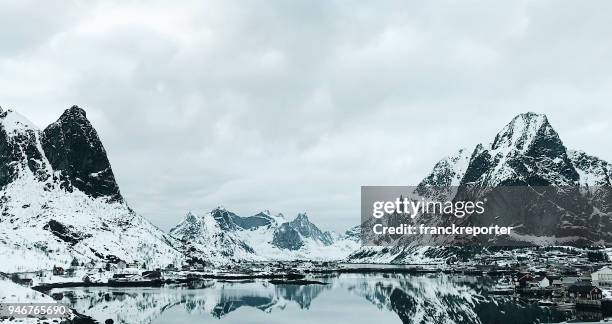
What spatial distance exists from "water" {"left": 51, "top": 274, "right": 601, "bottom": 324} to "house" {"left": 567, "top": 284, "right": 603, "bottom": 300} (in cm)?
922

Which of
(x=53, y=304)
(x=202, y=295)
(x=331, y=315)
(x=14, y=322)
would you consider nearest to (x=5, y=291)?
(x=53, y=304)

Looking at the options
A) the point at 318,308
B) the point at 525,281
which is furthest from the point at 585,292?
the point at 318,308

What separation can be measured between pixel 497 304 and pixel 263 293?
72.7 meters

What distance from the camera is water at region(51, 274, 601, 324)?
339 feet

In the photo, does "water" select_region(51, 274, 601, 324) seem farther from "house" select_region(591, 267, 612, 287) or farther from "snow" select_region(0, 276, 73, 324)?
"house" select_region(591, 267, 612, 287)

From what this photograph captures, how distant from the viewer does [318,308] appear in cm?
12719

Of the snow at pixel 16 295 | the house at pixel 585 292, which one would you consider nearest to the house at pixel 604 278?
the house at pixel 585 292

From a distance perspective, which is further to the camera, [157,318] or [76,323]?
[157,318]

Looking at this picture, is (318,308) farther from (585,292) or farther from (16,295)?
(16,295)

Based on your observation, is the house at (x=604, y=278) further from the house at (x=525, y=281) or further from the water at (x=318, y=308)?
the water at (x=318, y=308)

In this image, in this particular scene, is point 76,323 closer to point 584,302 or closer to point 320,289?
point 584,302

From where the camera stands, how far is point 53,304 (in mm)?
90438

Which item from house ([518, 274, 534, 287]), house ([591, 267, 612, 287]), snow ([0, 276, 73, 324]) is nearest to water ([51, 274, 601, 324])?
snow ([0, 276, 73, 324])

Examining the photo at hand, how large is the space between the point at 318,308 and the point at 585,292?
5622 cm
